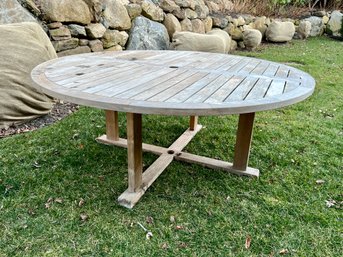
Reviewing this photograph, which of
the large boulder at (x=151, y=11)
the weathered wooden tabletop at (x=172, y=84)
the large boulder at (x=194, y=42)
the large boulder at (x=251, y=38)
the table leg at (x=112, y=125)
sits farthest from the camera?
the large boulder at (x=251, y=38)

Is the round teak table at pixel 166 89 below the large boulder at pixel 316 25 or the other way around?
the other way around

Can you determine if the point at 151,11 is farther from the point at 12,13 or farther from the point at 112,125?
the point at 112,125

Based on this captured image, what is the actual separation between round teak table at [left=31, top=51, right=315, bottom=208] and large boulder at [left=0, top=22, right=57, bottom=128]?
0.67 meters

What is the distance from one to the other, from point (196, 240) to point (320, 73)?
13.0 feet

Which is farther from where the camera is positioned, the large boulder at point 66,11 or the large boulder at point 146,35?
the large boulder at point 146,35

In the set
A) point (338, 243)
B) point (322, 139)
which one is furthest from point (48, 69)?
point (322, 139)

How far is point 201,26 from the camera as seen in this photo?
556 centimetres

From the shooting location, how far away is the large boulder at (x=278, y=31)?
728 cm

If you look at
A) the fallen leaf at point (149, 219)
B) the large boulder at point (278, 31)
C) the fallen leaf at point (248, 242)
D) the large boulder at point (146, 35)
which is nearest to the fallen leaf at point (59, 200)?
the fallen leaf at point (149, 219)

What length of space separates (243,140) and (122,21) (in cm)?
266

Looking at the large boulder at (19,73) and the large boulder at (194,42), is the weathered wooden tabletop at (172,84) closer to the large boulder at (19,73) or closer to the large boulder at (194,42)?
the large boulder at (19,73)

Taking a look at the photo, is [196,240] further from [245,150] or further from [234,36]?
[234,36]

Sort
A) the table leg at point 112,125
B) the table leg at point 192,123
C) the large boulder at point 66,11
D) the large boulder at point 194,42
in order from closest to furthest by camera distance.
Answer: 1. the table leg at point 112,125
2. the table leg at point 192,123
3. the large boulder at point 66,11
4. the large boulder at point 194,42

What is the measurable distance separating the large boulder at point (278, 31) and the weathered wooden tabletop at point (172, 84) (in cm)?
580
